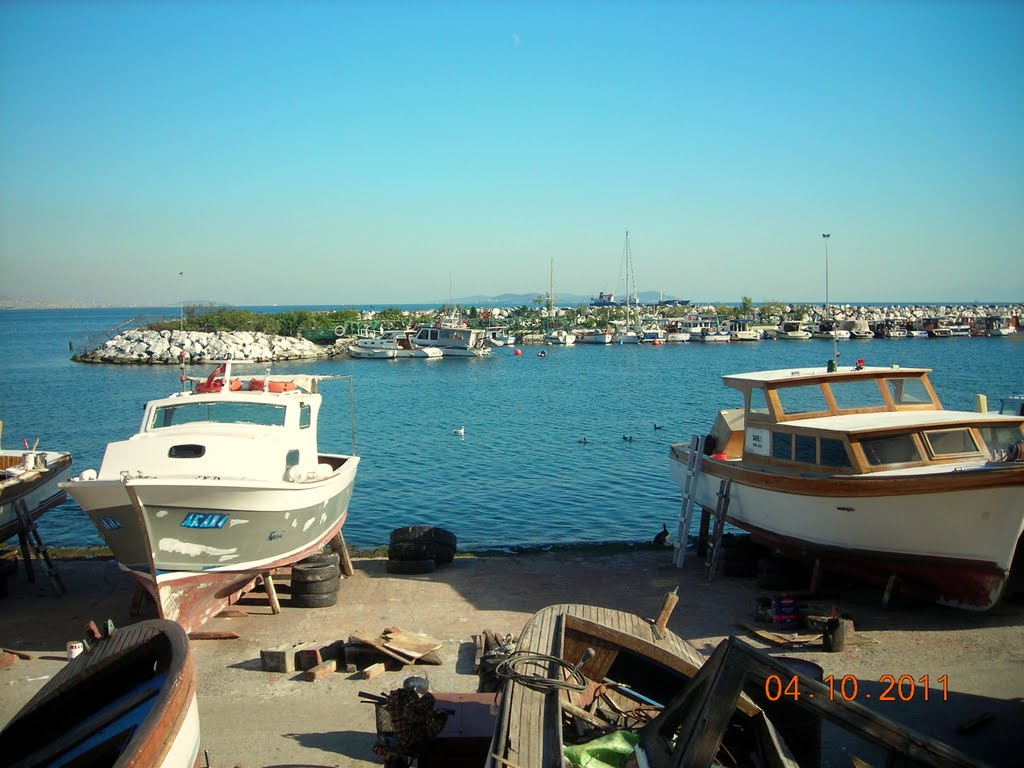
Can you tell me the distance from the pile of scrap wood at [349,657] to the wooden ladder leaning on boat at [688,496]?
244 inches

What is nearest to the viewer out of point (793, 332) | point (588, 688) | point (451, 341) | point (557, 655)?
point (557, 655)

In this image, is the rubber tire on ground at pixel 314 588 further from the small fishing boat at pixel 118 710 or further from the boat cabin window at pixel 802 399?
the boat cabin window at pixel 802 399

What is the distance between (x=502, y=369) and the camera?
73.2m

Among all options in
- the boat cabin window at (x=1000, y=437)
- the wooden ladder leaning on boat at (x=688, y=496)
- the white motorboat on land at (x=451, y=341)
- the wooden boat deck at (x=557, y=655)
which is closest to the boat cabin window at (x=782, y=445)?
the wooden ladder leaning on boat at (x=688, y=496)

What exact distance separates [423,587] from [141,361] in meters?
66.5

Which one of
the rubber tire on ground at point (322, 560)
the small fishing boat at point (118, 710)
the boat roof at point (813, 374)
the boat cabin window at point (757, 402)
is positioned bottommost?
the rubber tire on ground at point (322, 560)

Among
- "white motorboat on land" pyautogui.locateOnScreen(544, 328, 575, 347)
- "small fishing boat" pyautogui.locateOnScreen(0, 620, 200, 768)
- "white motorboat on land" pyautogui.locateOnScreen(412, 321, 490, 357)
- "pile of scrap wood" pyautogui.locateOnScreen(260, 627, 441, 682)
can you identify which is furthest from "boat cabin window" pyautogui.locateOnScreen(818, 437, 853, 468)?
"white motorboat on land" pyautogui.locateOnScreen(544, 328, 575, 347)

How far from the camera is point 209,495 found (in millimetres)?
12492

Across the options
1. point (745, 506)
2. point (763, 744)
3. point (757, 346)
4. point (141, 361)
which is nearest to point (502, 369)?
point (141, 361)

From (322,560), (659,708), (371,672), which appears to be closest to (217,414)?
(322,560)

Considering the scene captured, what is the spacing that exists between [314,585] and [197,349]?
65740mm

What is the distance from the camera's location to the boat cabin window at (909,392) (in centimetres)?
1552

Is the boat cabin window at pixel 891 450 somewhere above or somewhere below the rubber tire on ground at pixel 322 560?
above

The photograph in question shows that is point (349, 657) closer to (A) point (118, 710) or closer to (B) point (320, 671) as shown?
(B) point (320, 671)
